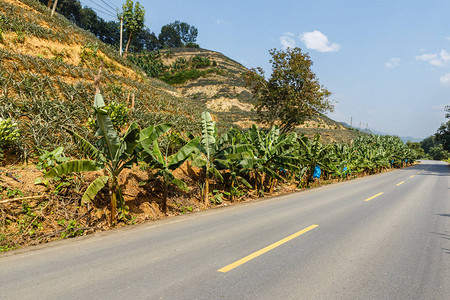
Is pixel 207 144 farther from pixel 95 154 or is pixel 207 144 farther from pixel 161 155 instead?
pixel 95 154

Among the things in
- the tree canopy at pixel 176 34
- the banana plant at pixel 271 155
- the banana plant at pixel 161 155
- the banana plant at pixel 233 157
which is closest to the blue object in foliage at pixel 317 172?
→ the banana plant at pixel 271 155

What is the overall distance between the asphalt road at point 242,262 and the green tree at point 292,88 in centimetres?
1724

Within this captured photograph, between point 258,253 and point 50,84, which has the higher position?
point 50,84

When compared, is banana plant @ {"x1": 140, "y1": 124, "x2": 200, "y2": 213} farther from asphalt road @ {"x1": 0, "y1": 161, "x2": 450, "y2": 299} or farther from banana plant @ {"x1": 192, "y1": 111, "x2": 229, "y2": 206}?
banana plant @ {"x1": 192, "y1": 111, "x2": 229, "y2": 206}

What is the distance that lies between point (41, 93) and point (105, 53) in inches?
565

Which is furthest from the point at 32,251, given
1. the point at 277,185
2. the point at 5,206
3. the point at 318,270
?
the point at 277,185

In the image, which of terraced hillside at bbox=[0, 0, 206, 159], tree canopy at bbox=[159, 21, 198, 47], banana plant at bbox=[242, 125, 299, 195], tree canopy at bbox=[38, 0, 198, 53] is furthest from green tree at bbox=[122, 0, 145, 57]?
tree canopy at bbox=[159, 21, 198, 47]

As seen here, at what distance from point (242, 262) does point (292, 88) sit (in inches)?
850

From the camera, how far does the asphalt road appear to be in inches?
137

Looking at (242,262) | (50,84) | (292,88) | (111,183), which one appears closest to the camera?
(242,262)

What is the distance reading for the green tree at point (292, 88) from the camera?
22859 millimetres

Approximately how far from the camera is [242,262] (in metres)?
4.40

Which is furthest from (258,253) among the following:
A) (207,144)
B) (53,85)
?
(53,85)

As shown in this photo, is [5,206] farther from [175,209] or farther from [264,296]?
[264,296]
